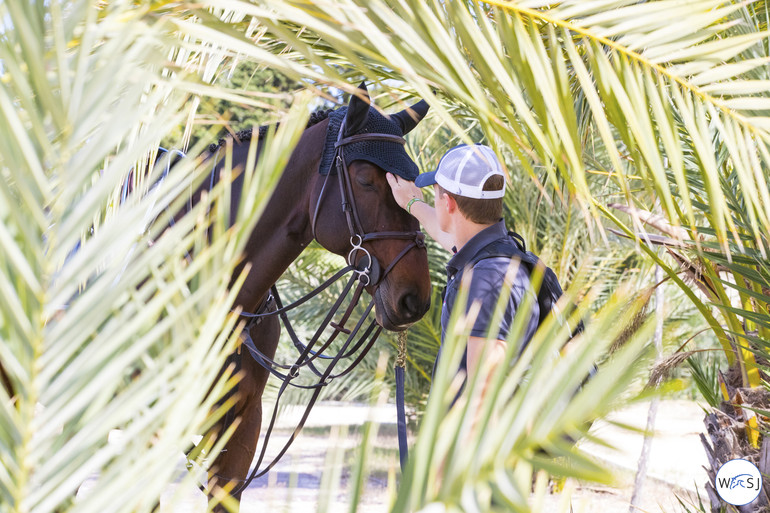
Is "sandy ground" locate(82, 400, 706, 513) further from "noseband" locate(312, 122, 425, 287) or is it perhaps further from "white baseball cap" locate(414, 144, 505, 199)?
"white baseball cap" locate(414, 144, 505, 199)

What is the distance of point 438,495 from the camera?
1.87 ft

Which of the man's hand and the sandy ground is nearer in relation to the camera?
the man's hand

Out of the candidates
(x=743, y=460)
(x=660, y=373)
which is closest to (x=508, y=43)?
(x=660, y=373)

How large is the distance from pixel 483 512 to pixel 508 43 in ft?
2.29

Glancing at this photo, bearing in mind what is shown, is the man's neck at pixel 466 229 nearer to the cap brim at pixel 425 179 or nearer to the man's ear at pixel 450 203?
the man's ear at pixel 450 203

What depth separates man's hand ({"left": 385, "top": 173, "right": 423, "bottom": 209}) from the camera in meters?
2.49

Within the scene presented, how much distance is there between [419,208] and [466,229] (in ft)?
1.31

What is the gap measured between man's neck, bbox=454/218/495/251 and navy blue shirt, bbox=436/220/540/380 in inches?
1.4

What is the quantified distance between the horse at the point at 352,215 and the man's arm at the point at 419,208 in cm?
5

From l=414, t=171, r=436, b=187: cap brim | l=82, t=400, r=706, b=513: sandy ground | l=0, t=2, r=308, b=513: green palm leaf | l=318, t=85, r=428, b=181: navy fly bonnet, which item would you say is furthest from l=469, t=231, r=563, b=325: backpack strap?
l=82, t=400, r=706, b=513: sandy ground

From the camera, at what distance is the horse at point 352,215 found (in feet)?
8.20

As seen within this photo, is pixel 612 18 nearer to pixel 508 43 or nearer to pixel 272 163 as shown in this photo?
pixel 508 43

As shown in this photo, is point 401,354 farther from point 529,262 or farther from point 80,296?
point 80,296

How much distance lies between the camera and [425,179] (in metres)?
Answer: 2.32
